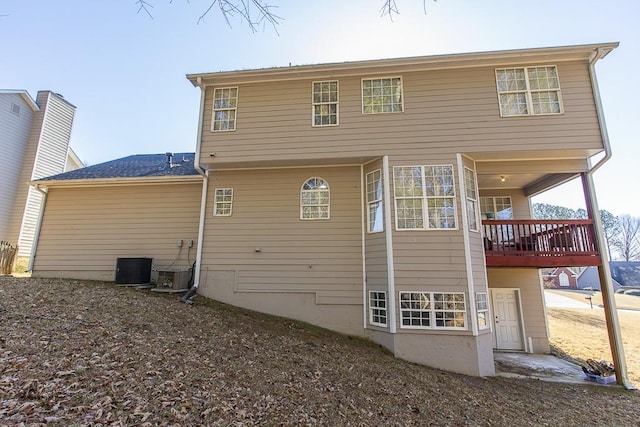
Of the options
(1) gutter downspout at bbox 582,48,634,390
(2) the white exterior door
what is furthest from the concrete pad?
(1) gutter downspout at bbox 582,48,634,390

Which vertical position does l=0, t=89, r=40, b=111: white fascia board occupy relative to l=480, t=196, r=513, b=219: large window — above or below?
above

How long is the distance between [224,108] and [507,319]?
11.7 meters

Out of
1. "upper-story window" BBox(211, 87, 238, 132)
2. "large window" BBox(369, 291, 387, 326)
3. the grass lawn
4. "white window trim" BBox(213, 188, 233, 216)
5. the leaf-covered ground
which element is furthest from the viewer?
the grass lawn

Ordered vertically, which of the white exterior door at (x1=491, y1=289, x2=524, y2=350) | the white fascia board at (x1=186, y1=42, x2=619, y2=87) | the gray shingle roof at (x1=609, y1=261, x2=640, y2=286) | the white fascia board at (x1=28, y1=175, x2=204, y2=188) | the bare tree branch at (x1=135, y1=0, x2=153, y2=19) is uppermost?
the white fascia board at (x1=186, y1=42, x2=619, y2=87)

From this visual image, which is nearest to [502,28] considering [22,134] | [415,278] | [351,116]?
[351,116]

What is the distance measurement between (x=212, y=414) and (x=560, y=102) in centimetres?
1041

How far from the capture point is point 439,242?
802 cm

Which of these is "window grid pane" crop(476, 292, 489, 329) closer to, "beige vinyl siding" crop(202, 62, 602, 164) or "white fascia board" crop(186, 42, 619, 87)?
"beige vinyl siding" crop(202, 62, 602, 164)

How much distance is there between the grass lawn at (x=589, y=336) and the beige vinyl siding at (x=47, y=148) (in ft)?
72.0

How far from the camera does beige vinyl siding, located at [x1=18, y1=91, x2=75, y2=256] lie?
14022 millimetres

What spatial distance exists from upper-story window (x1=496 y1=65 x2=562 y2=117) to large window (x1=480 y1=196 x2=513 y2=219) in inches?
154

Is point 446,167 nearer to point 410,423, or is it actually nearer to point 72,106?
point 410,423

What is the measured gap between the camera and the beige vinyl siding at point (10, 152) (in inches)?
537

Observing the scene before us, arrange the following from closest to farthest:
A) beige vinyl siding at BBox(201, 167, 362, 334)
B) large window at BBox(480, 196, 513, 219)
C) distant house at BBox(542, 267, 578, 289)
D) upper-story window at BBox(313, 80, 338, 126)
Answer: beige vinyl siding at BBox(201, 167, 362, 334), upper-story window at BBox(313, 80, 338, 126), large window at BBox(480, 196, 513, 219), distant house at BBox(542, 267, 578, 289)
